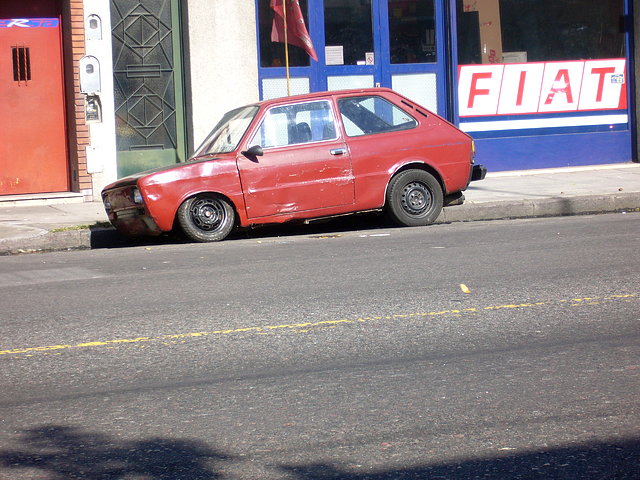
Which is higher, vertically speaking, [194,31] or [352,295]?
[194,31]

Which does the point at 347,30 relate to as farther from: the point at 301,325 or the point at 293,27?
the point at 301,325

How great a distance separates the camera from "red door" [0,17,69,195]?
1501 cm

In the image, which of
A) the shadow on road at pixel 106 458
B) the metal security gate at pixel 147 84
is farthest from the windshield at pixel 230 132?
the shadow on road at pixel 106 458

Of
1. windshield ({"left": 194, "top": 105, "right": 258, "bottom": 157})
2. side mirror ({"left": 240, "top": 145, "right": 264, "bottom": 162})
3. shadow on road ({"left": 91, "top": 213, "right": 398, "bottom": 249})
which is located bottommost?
shadow on road ({"left": 91, "top": 213, "right": 398, "bottom": 249})

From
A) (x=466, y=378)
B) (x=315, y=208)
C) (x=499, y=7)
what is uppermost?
(x=499, y=7)

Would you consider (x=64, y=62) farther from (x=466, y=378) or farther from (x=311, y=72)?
(x=466, y=378)

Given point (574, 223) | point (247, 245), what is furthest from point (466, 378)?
point (574, 223)

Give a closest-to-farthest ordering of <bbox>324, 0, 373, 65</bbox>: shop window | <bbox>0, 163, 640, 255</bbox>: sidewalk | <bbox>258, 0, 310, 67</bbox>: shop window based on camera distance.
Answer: <bbox>0, 163, 640, 255</bbox>: sidewalk < <bbox>258, 0, 310, 67</bbox>: shop window < <bbox>324, 0, 373, 65</bbox>: shop window

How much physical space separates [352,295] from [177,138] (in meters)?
8.99

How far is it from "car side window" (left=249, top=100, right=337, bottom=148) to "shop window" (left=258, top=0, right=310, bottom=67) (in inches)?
195

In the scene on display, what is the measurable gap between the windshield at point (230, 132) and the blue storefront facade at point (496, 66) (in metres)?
4.45

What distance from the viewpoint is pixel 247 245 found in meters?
10.9

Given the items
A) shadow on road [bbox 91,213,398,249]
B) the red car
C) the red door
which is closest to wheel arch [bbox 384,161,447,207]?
the red car

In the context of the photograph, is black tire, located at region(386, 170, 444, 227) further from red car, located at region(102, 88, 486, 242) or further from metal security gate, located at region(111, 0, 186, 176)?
metal security gate, located at region(111, 0, 186, 176)
